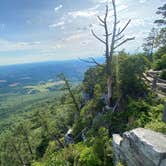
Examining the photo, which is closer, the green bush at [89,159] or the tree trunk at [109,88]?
the green bush at [89,159]

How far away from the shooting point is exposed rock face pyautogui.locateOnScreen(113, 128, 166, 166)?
947cm

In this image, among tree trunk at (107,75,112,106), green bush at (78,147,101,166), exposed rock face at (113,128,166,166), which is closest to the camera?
exposed rock face at (113,128,166,166)

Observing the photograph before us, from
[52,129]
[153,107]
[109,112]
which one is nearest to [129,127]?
[153,107]

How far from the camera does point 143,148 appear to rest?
10.3 m

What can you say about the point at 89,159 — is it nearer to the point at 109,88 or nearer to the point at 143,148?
the point at 143,148

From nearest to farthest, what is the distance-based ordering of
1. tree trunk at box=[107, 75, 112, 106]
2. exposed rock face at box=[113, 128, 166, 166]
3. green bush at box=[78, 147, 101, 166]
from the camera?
exposed rock face at box=[113, 128, 166, 166], green bush at box=[78, 147, 101, 166], tree trunk at box=[107, 75, 112, 106]

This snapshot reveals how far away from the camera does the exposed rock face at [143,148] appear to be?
9.47m

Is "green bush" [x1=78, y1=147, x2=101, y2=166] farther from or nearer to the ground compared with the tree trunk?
nearer to the ground

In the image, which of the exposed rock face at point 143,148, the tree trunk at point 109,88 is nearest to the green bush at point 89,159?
the exposed rock face at point 143,148

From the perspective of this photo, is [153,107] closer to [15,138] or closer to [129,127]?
[129,127]

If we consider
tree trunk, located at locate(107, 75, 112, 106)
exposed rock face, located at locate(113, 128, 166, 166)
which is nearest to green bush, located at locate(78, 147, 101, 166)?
exposed rock face, located at locate(113, 128, 166, 166)

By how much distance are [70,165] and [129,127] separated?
18.1 ft

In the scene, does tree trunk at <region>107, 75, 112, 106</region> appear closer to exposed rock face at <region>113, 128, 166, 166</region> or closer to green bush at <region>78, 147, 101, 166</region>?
green bush at <region>78, 147, 101, 166</region>

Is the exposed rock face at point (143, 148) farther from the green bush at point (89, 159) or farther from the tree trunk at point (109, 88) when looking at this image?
the tree trunk at point (109, 88)
